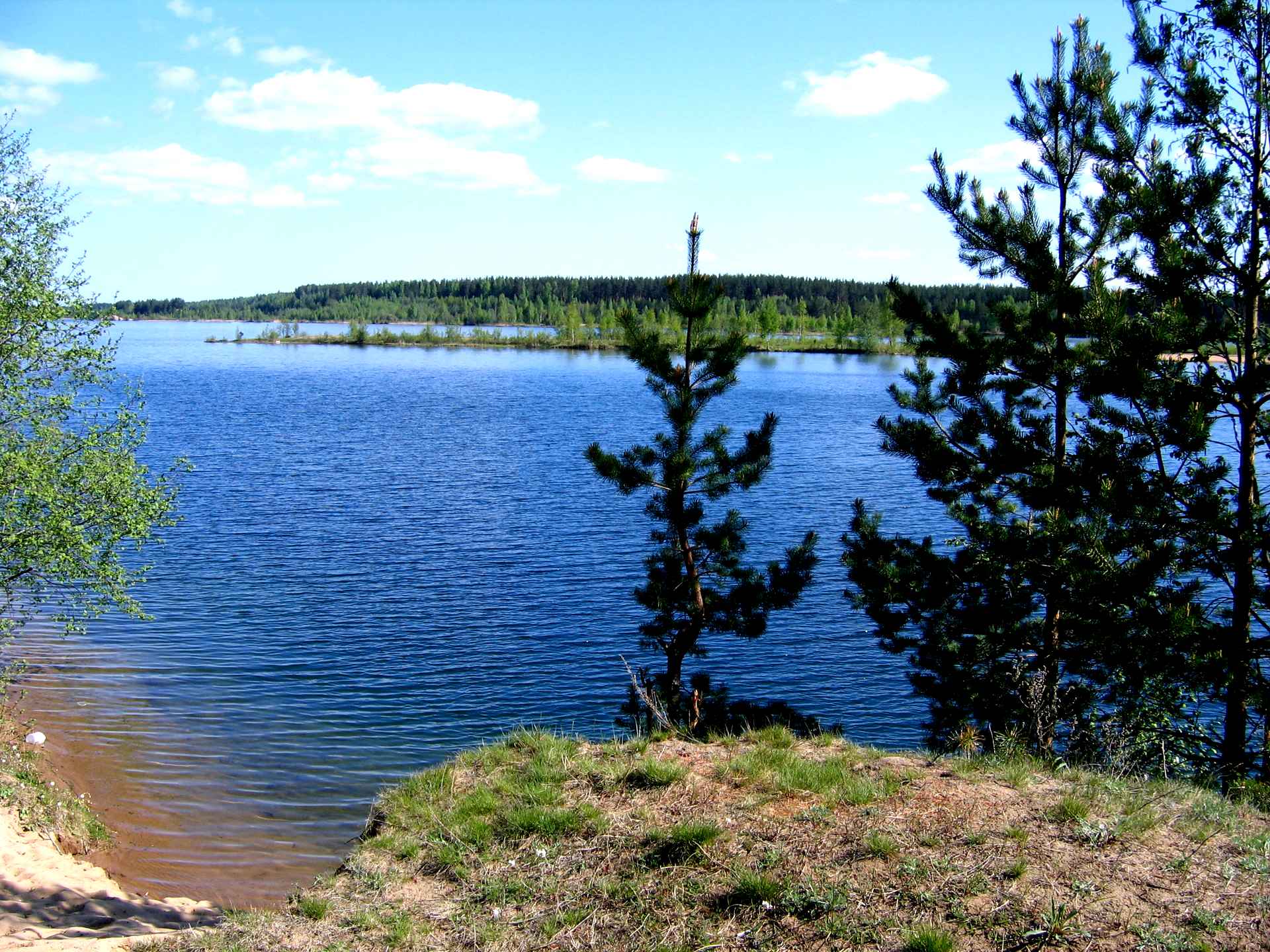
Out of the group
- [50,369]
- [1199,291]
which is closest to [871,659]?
[1199,291]

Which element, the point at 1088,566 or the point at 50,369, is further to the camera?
the point at 50,369

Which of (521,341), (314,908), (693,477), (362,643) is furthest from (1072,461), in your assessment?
(521,341)

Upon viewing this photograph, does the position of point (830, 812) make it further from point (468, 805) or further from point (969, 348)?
point (969, 348)

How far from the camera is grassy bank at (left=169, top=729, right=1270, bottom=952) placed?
5680 mm

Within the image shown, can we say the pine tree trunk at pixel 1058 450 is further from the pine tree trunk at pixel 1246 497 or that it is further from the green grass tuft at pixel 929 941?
the green grass tuft at pixel 929 941

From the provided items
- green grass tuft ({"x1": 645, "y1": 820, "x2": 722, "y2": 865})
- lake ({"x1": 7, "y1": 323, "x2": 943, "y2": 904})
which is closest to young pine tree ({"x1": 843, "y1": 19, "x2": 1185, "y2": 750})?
lake ({"x1": 7, "y1": 323, "x2": 943, "y2": 904})

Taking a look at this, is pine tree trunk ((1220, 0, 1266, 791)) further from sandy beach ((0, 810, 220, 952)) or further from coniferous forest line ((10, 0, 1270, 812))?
sandy beach ((0, 810, 220, 952))

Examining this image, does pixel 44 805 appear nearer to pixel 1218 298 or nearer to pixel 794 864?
pixel 794 864

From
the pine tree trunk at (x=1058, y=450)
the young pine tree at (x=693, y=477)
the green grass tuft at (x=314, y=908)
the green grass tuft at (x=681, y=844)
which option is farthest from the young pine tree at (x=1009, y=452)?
the green grass tuft at (x=314, y=908)

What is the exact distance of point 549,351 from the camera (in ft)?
473

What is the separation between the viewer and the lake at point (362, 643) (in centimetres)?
1332

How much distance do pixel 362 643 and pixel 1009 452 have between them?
13244mm

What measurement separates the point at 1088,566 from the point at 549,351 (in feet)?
450

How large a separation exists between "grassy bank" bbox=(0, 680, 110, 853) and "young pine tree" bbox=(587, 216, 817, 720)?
7591 millimetres
